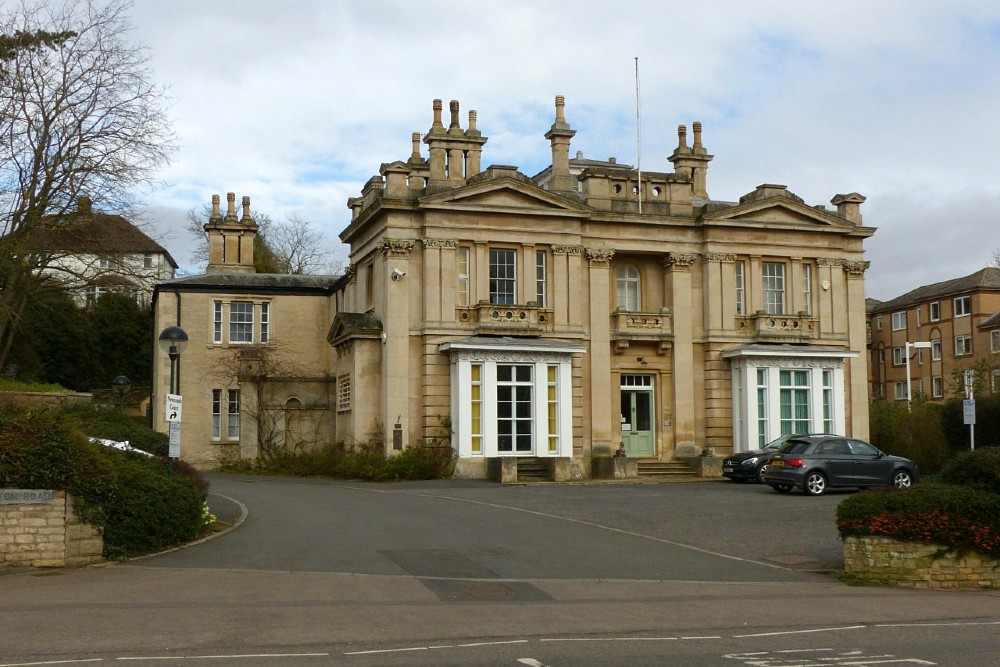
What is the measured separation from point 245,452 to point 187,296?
633 cm

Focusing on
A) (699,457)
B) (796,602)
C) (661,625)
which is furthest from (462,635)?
(699,457)

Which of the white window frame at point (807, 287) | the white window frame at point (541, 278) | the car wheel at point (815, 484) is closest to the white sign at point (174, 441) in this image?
the car wheel at point (815, 484)

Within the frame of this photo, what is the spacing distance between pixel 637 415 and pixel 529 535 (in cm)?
1892

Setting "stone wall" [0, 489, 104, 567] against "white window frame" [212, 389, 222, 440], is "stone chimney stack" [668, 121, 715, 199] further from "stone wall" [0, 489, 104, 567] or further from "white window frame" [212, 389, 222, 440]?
"stone wall" [0, 489, 104, 567]

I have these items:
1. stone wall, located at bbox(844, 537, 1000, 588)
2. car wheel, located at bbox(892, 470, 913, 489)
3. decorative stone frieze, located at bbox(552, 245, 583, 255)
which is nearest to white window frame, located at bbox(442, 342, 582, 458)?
decorative stone frieze, located at bbox(552, 245, 583, 255)

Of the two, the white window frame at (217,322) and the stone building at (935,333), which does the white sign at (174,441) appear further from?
the stone building at (935,333)

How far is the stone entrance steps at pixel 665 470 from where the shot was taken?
35.5 meters

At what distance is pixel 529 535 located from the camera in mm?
19828

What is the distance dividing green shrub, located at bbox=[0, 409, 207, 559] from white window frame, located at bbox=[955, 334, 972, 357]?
59.0 metres

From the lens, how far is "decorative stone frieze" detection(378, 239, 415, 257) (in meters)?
34.9

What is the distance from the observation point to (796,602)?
14.1m

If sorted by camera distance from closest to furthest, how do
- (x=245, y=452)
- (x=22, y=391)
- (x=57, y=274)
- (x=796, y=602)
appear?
(x=796, y=602) < (x=22, y=391) < (x=57, y=274) < (x=245, y=452)

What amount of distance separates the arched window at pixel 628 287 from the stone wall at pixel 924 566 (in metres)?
23.0

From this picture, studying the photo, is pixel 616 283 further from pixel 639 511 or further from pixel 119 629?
pixel 119 629
